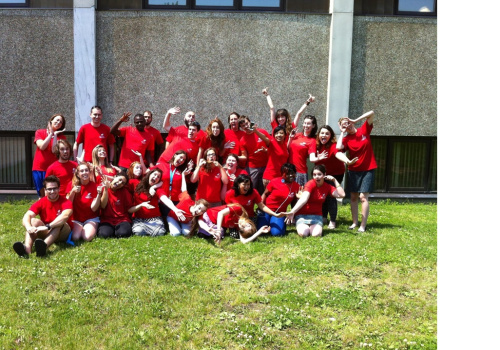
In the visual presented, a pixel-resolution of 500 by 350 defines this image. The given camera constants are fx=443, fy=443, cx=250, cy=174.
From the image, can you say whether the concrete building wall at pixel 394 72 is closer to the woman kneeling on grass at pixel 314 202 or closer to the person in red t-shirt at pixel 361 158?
the person in red t-shirt at pixel 361 158

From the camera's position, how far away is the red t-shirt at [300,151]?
8258mm

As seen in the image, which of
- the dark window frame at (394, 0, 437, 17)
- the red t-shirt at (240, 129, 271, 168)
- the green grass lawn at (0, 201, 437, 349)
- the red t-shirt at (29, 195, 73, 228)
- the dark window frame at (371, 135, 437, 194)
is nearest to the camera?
the green grass lawn at (0, 201, 437, 349)

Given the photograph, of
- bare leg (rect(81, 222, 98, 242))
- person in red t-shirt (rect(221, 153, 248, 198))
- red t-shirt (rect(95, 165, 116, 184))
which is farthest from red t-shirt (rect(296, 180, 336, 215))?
bare leg (rect(81, 222, 98, 242))

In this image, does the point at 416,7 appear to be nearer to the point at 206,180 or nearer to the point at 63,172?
the point at 206,180

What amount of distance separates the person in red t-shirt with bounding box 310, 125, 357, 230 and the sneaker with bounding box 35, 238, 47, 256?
14.9 feet

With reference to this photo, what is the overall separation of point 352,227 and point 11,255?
555cm

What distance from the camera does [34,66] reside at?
1022 cm

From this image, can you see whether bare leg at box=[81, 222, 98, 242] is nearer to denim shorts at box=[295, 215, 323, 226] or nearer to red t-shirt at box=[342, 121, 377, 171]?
denim shorts at box=[295, 215, 323, 226]

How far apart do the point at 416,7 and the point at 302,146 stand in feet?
17.4

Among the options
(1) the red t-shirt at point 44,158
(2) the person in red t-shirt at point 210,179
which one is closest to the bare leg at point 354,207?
(2) the person in red t-shirt at point 210,179

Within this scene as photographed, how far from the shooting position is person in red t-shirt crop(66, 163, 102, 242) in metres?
7.06

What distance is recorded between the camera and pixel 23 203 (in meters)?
10.3

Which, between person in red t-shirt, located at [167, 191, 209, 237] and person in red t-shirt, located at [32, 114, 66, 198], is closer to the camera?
person in red t-shirt, located at [167, 191, 209, 237]

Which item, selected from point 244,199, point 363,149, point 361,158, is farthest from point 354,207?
point 244,199
